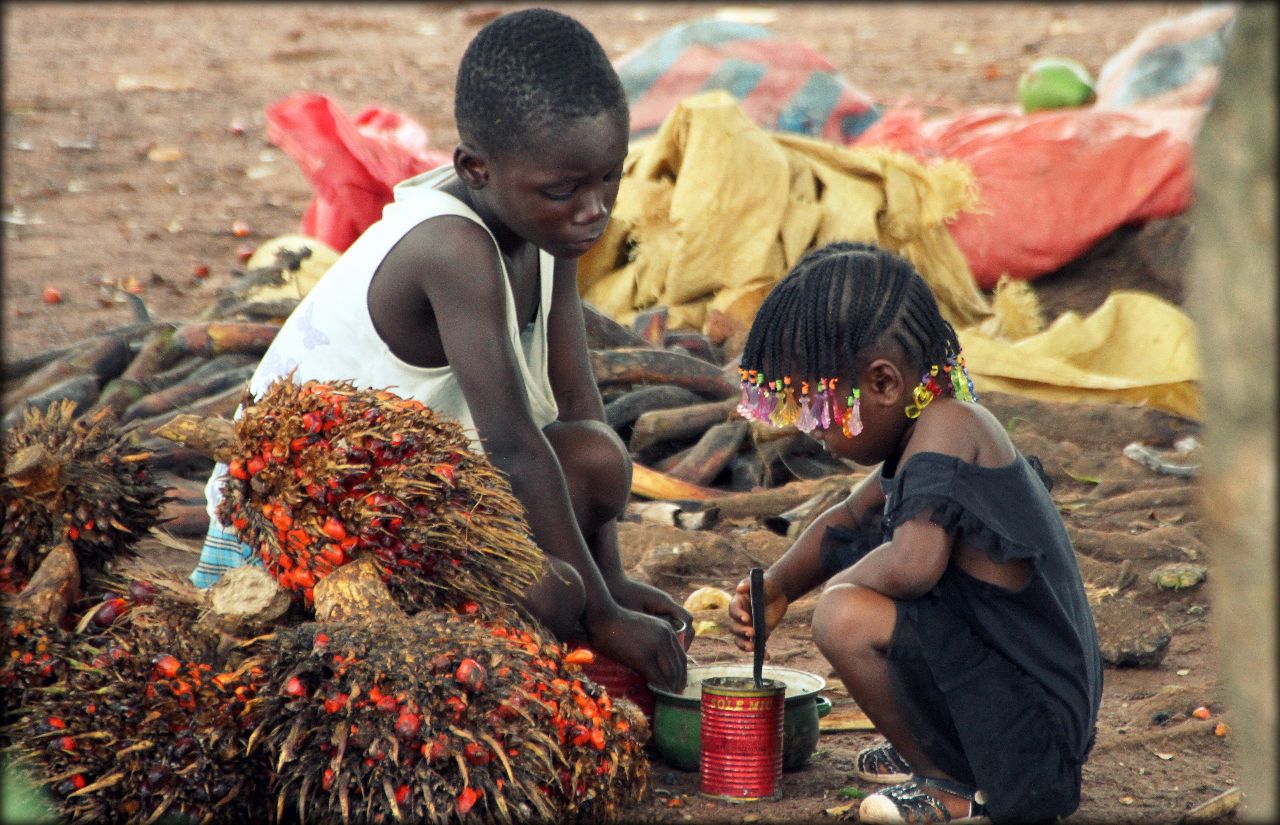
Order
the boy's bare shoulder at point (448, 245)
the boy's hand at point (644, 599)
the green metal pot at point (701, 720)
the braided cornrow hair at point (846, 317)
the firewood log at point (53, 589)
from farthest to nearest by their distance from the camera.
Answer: the boy's hand at point (644, 599) → the boy's bare shoulder at point (448, 245) → the green metal pot at point (701, 720) → the braided cornrow hair at point (846, 317) → the firewood log at point (53, 589)

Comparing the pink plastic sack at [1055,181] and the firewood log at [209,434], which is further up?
the pink plastic sack at [1055,181]

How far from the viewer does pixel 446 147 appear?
8.93m

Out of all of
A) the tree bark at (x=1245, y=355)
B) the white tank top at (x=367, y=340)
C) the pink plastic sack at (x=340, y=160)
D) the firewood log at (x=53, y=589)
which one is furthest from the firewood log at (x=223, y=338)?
Answer: the tree bark at (x=1245, y=355)

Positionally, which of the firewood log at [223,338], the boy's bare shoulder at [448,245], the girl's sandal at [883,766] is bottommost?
the girl's sandal at [883,766]

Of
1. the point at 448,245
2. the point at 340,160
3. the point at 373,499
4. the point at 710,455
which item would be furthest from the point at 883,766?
the point at 340,160

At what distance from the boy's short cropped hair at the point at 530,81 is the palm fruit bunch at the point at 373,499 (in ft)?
2.19

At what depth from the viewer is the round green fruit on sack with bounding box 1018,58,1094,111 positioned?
6.98 metres

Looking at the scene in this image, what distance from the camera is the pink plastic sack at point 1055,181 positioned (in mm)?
6211

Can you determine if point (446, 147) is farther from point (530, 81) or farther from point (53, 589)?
point (53, 589)

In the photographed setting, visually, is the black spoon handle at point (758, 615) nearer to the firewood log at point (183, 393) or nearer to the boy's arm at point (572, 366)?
the boy's arm at point (572, 366)

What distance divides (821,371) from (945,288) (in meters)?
3.44

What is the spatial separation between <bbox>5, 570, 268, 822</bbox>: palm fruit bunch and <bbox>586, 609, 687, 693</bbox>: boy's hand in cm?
75

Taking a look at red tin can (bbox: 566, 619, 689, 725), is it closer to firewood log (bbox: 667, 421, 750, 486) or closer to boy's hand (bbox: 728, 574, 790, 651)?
boy's hand (bbox: 728, 574, 790, 651)

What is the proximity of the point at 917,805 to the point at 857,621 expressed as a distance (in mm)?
347
